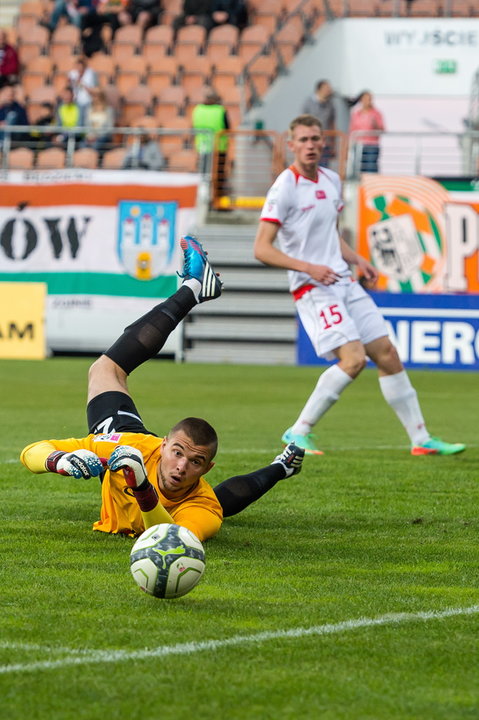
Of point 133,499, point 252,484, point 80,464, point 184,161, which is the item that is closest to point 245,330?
point 184,161

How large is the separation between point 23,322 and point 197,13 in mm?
8194

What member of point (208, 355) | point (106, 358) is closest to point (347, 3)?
point (208, 355)

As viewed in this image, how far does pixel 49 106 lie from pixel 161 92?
88.3 inches

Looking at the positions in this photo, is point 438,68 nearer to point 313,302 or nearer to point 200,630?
point 313,302

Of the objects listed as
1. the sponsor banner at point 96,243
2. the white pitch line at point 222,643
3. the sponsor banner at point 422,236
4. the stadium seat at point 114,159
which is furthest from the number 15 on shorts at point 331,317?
the stadium seat at point 114,159

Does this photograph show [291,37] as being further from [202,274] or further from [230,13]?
[202,274]

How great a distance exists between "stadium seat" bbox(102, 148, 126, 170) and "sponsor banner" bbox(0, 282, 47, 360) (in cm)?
288

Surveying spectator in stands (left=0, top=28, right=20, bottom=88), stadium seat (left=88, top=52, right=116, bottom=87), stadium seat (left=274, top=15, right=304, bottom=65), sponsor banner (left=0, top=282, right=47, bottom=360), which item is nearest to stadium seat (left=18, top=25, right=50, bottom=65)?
spectator in stands (left=0, top=28, right=20, bottom=88)

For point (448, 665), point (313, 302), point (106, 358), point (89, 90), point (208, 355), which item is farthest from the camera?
point (89, 90)

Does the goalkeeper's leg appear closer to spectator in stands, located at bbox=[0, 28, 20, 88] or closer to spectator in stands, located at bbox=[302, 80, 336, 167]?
spectator in stands, located at bbox=[302, 80, 336, 167]

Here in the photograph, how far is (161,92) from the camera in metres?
25.8

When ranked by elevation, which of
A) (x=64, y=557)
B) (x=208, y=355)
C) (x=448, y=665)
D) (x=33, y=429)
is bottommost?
(x=208, y=355)

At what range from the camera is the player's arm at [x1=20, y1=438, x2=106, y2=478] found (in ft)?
19.6

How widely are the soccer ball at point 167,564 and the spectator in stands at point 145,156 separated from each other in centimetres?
1850
